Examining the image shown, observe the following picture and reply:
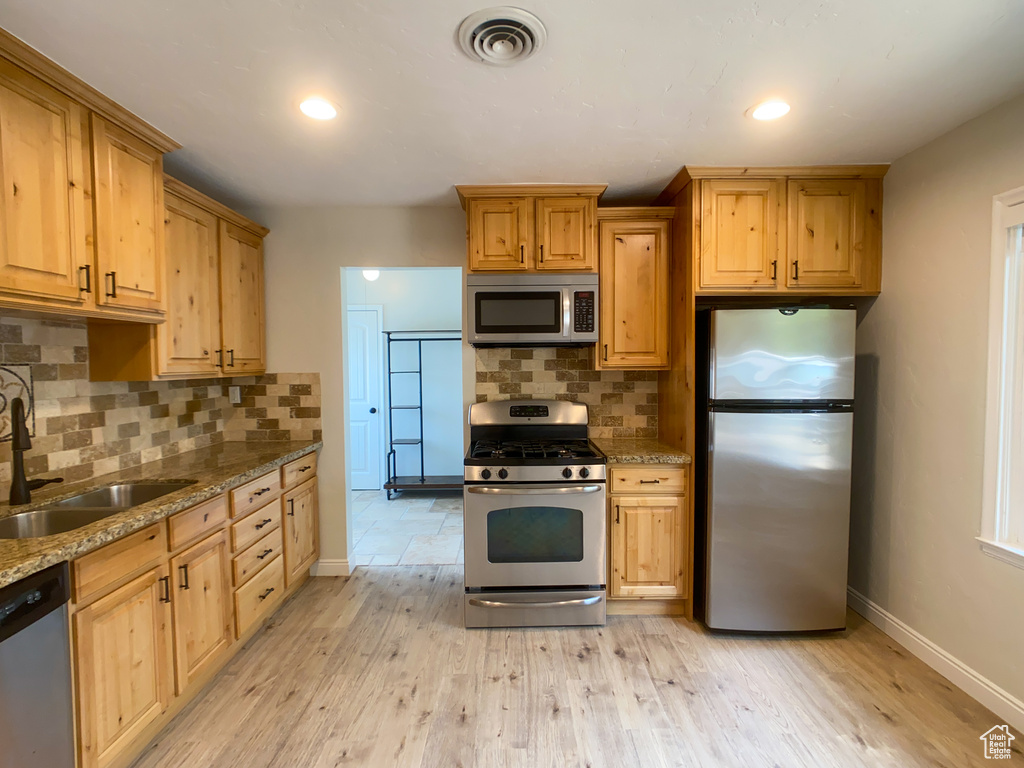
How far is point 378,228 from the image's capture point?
298 cm

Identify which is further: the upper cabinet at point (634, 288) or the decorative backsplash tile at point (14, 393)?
the upper cabinet at point (634, 288)

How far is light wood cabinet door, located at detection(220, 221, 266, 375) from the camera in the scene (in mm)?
2574

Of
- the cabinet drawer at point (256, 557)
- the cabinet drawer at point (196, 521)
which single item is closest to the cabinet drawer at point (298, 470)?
the cabinet drawer at point (256, 557)

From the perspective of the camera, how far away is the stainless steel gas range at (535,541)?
7.94 feet

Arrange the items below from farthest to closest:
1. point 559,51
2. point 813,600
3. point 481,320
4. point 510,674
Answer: point 481,320, point 813,600, point 510,674, point 559,51

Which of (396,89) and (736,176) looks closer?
(396,89)

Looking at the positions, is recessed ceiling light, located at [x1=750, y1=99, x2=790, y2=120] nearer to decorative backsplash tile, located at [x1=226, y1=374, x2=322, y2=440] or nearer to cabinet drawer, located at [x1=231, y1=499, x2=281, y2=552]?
decorative backsplash tile, located at [x1=226, y1=374, x2=322, y2=440]

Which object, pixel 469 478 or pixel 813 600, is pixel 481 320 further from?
pixel 813 600

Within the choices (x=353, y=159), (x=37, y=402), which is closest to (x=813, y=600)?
(x=353, y=159)

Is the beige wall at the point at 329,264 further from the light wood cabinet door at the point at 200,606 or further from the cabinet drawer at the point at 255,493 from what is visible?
the light wood cabinet door at the point at 200,606

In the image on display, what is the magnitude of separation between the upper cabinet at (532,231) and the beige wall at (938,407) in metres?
1.58

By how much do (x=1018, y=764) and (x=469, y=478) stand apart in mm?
2376

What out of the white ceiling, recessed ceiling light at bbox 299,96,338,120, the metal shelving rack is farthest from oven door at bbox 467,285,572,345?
the metal shelving rack

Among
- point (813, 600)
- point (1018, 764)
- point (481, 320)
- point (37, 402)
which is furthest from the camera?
point (481, 320)
